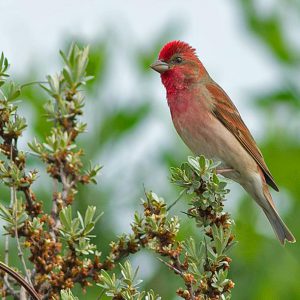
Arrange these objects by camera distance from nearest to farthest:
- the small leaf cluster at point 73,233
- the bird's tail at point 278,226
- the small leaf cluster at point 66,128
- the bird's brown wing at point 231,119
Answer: the small leaf cluster at point 73,233
the small leaf cluster at point 66,128
the bird's tail at point 278,226
the bird's brown wing at point 231,119

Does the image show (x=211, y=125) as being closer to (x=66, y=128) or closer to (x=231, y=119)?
(x=231, y=119)

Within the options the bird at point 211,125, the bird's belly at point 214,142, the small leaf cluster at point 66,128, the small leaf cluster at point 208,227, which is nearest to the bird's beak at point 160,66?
the bird at point 211,125

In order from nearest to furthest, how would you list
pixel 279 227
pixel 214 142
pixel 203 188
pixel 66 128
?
pixel 203 188 < pixel 66 128 < pixel 279 227 < pixel 214 142

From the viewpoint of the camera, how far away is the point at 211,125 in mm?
6492

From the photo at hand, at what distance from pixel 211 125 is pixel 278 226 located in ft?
3.02

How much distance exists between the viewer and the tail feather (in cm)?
611

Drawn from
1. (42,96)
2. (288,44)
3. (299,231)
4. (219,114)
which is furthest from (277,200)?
(42,96)

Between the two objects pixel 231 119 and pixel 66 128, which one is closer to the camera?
pixel 66 128

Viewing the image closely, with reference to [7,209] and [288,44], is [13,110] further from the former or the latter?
[288,44]

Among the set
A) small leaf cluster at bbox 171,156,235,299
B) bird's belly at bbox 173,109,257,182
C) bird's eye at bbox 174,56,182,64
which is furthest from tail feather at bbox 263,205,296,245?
small leaf cluster at bbox 171,156,235,299

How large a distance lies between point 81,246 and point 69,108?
2.27 ft

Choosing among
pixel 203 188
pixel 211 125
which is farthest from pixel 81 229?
pixel 211 125

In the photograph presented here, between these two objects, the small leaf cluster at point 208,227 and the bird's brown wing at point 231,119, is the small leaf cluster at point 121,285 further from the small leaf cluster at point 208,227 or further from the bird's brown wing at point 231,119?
the bird's brown wing at point 231,119

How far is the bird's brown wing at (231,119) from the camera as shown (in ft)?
21.9
